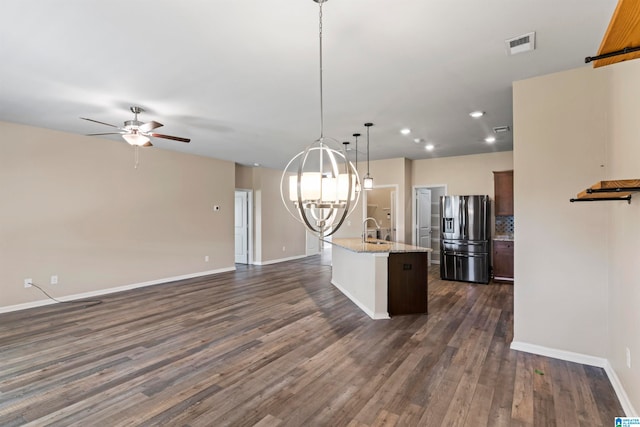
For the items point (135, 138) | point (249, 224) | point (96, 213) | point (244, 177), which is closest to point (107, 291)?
point (96, 213)

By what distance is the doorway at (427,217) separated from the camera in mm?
7703

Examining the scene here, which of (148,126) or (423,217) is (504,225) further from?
(148,126)

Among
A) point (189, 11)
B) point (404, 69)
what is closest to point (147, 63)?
point (189, 11)

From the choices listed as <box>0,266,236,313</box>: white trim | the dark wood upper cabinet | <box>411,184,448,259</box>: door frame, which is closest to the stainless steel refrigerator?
the dark wood upper cabinet

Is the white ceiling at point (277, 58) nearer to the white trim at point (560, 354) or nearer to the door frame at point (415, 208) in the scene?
the white trim at point (560, 354)

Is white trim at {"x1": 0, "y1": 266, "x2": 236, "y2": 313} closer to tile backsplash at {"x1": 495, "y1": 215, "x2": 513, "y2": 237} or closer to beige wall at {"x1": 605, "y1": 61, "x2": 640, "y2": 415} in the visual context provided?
tile backsplash at {"x1": 495, "y1": 215, "x2": 513, "y2": 237}

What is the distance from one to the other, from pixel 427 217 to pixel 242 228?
16.2 feet

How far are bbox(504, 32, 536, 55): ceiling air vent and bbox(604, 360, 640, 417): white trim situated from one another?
8.61ft

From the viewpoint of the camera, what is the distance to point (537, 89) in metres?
3.12

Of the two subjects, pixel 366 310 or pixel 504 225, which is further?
pixel 504 225

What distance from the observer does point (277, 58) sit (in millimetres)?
2775

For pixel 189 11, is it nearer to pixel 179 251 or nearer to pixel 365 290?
pixel 365 290

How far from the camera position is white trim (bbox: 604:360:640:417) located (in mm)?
2070

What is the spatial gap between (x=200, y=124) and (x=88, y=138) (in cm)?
219
